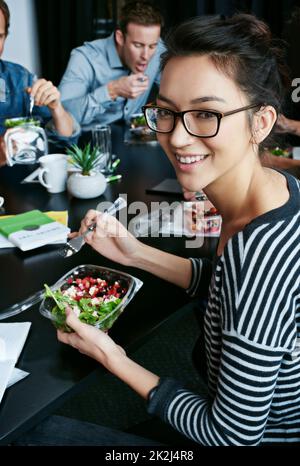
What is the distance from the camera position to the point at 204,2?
339cm

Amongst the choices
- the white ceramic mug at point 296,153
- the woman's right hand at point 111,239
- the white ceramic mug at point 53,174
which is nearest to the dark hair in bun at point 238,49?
the woman's right hand at point 111,239

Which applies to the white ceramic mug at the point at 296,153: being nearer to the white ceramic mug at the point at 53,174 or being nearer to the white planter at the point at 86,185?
the white planter at the point at 86,185

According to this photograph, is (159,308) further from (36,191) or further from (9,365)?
(36,191)

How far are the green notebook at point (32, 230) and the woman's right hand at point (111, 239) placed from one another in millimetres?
129

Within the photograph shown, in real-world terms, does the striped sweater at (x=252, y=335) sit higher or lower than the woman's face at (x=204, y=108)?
lower

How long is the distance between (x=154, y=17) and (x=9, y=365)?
7.43ft

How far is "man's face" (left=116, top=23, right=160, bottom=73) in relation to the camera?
2697 millimetres

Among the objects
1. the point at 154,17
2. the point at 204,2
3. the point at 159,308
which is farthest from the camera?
the point at 204,2

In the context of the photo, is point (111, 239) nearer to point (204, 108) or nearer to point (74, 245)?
point (74, 245)

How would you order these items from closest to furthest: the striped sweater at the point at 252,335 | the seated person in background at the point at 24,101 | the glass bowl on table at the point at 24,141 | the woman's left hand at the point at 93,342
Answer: the striped sweater at the point at 252,335
the woman's left hand at the point at 93,342
the glass bowl on table at the point at 24,141
the seated person in background at the point at 24,101

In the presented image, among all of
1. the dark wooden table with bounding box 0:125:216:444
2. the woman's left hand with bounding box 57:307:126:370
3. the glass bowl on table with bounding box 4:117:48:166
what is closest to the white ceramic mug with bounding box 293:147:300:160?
the dark wooden table with bounding box 0:125:216:444

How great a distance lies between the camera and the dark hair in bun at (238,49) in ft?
2.86

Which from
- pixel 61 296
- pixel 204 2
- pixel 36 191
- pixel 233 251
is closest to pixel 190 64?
pixel 233 251

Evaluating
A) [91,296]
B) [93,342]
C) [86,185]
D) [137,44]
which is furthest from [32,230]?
[137,44]
